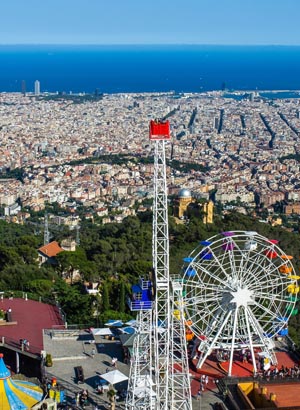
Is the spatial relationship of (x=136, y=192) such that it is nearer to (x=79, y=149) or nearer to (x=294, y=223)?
(x=294, y=223)

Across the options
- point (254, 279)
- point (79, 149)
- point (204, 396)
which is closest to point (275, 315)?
point (254, 279)

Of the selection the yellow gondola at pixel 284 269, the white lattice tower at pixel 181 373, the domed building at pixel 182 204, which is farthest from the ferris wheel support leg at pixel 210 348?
the domed building at pixel 182 204

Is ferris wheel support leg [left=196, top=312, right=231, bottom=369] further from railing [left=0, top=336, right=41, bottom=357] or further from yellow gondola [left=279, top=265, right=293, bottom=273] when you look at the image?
railing [left=0, top=336, right=41, bottom=357]

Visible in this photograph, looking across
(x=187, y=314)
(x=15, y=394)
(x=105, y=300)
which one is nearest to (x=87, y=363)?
(x=187, y=314)

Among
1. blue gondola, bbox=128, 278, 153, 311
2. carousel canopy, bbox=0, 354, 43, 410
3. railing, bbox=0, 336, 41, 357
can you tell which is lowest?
railing, bbox=0, 336, 41, 357

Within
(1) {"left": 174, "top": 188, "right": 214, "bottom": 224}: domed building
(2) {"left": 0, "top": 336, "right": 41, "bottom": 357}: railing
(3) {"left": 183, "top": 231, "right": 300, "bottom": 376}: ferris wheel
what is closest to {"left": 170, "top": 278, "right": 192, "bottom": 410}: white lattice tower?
(3) {"left": 183, "top": 231, "right": 300, "bottom": 376}: ferris wheel
